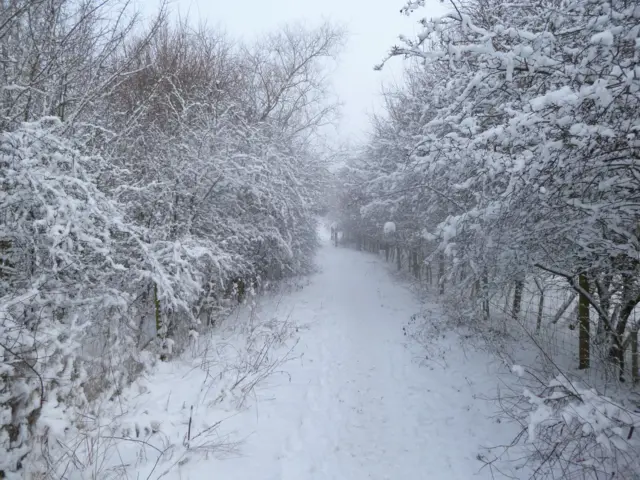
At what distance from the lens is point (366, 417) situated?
5281 mm

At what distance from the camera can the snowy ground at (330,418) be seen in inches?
154

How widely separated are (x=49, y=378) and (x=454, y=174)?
213 inches

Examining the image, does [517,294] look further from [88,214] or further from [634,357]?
[88,214]

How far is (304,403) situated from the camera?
214 inches

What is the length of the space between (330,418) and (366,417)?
543 millimetres

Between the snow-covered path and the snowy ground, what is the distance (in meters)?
0.02

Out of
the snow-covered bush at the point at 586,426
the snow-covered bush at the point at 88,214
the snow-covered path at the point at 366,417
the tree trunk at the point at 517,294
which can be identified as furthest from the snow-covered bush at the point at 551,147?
the snow-covered bush at the point at 88,214

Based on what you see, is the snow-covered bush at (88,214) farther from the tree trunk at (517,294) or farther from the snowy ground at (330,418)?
the tree trunk at (517,294)

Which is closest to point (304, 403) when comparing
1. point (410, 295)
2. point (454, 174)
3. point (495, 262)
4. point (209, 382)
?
point (209, 382)

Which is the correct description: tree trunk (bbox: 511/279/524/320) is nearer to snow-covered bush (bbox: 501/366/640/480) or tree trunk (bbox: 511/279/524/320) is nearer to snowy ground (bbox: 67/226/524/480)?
snowy ground (bbox: 67/226/524/480)

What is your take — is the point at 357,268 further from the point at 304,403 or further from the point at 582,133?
the point at 582,133

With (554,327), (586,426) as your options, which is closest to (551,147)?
(586,426)

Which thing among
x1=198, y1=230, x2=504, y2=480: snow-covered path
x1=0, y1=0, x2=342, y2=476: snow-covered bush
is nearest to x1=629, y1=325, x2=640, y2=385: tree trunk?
x1=198, y1=230, x2=504, y2=480: snow-covered path

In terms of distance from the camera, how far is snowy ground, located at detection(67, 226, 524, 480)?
3.92 meters
